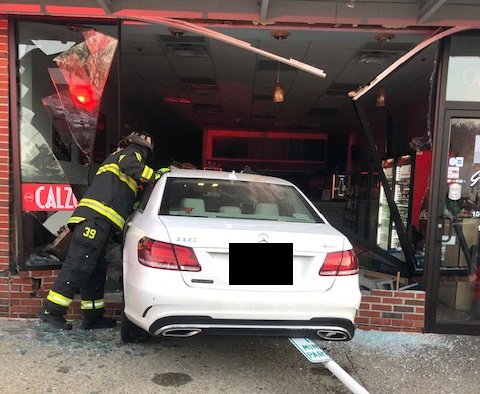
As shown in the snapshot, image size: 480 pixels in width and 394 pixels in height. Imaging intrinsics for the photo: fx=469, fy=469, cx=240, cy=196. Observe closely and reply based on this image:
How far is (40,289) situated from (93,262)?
941 mm

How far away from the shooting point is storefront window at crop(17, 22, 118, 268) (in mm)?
4656

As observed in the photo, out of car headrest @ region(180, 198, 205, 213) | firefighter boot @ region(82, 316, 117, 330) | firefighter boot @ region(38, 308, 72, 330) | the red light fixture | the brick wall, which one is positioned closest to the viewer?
car headrest @ region(180, 198, 205, 213)

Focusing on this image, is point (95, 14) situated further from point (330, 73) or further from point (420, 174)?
point (420, 174)

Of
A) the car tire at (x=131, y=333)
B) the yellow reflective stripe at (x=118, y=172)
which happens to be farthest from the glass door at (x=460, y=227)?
the yellow reflective stripe at (x=118, y=172)

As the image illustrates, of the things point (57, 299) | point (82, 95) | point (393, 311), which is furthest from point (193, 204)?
point (393, 311)

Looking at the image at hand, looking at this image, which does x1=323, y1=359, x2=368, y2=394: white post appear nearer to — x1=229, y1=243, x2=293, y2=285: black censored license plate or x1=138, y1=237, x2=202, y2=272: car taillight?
x1=229, y1=243, x2=293, y2=285: black censored license plate

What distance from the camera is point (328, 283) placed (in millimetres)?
3178

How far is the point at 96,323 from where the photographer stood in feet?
14.4

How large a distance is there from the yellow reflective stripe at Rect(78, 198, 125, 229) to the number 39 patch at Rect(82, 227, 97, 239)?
0.54 feet

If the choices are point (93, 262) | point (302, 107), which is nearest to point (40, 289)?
point (93, 262)

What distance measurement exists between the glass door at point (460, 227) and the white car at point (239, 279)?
193 cm

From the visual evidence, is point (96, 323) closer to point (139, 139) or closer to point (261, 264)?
point (139, 139)

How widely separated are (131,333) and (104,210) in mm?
1078

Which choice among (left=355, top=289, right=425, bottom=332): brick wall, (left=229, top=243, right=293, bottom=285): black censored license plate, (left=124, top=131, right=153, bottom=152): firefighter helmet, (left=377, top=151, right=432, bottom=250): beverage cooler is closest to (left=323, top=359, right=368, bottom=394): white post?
(left=229, top=243, right=293, bottom=285): black censored license plate
